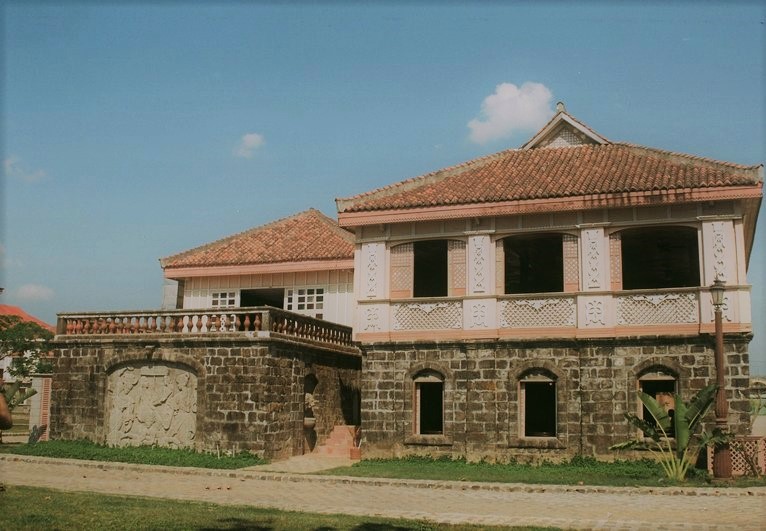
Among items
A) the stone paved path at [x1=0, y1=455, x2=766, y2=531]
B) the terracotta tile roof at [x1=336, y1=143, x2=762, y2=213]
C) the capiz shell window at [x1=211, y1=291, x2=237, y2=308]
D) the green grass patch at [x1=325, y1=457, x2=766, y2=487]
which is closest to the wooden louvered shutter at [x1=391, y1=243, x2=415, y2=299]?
the terracotta tile roof at [x1=336, y1=143, x2=762, y2=213]

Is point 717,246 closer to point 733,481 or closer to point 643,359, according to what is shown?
point 643,359

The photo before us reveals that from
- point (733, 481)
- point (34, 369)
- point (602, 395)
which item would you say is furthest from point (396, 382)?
point (34, 369)

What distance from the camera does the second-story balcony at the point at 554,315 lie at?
656 inches

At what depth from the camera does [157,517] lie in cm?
960

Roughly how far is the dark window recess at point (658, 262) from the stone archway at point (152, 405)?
38.8ft

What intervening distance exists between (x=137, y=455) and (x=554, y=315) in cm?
990

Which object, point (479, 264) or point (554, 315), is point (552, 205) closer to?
point (479, 264)

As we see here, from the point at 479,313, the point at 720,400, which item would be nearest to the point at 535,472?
the point at 720,400

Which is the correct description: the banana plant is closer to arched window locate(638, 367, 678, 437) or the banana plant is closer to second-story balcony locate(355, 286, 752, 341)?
arched window locate(638, 367, 678, 437)

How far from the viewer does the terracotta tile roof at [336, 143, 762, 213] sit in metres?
17.2

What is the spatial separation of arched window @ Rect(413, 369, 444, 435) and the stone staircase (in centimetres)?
178

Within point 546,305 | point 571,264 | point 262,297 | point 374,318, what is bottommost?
point 374,318

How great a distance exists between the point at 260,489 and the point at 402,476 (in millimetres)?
2992

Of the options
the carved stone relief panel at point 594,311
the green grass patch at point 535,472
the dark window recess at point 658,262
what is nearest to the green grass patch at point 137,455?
the green grass patch at point 535,472
